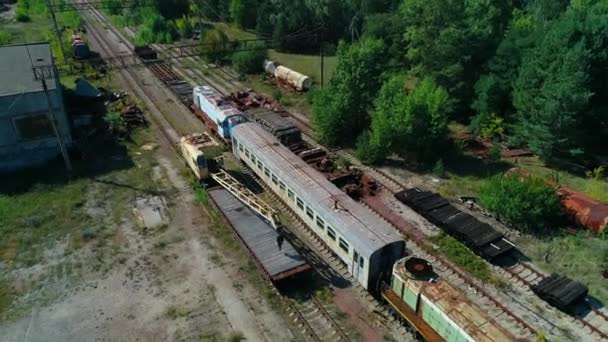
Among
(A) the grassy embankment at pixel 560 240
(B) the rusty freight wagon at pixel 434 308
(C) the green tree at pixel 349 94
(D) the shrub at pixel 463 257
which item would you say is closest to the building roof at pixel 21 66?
(C) the green tree at pixel 349 94

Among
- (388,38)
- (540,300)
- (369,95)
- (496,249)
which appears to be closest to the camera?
(540,300)

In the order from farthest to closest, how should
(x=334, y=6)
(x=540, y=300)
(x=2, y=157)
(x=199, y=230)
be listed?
(x=334, y=6) → (x=2, y=157) → (x=199, y=230) → (x=540, y=300)

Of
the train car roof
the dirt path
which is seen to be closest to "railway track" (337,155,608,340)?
the train car roof

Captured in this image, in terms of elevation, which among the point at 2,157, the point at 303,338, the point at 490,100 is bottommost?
the point at 303,338

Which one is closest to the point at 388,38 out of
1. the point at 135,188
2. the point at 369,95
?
the point at 369,95

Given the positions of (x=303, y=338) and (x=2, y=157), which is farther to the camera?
(x=2, y=157)

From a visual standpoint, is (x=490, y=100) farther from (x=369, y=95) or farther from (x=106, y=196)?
(x=106, y=196)
